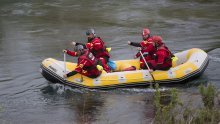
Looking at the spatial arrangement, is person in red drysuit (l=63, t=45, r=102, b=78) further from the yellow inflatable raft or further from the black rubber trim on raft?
the black rubber trim on raft

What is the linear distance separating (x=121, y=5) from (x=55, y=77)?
601 inches

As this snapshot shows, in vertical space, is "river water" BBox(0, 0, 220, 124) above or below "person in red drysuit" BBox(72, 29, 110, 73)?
below

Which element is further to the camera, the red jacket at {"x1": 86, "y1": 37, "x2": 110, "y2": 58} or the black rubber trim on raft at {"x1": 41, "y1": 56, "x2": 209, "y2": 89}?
the red jacket at {"x1": 86, "y1": 37, "x2": 110, "y2": 58}

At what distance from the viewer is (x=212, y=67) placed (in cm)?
1239

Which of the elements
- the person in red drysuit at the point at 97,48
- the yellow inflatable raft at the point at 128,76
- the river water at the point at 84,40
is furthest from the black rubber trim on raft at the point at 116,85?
the person in red drysuit at the point at 97,48

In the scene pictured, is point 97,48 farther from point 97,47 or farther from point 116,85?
point 116,85

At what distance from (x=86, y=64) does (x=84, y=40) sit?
7.01 metres

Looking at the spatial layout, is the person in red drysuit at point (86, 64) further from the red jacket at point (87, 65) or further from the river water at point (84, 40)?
the river water at point (84, 40)

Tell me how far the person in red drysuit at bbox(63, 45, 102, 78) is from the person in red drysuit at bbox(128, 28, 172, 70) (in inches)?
52.5

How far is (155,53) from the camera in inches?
441

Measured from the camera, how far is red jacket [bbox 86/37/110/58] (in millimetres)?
11250

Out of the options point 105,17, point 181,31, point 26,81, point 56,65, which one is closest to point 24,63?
point 26,81

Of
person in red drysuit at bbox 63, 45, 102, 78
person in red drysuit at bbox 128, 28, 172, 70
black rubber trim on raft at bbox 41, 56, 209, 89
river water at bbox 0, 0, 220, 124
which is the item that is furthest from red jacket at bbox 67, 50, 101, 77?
person in red drysuit at bbox 128, 28, 172, 70

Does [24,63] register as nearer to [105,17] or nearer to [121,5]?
[105,17]
